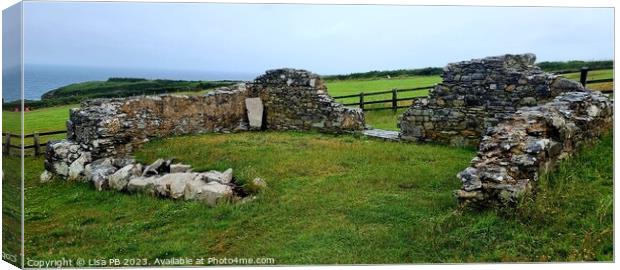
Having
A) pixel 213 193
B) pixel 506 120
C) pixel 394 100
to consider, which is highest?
pixel 394 100

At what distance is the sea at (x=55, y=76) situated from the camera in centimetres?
807

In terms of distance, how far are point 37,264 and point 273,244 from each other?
2.98 metres

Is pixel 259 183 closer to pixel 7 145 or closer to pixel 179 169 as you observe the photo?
pixel 179 169

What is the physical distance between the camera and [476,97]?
12523 millimetres

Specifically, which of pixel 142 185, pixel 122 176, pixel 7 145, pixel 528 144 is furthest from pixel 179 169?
pixel 528 144

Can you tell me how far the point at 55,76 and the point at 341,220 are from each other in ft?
14.4

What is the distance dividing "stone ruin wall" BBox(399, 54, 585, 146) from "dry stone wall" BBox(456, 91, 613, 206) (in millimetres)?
1489

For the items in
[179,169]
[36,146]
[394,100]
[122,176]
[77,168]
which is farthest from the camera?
[394,100]

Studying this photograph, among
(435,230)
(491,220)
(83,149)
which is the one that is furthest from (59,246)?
(491,220)

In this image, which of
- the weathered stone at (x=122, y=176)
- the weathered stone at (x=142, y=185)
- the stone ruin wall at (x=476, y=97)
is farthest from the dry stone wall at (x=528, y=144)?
the weathered stone at (x=122, y=176)

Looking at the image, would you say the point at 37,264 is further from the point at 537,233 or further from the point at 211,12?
the point at 537,233

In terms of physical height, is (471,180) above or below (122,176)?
above

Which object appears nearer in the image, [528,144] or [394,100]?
[528,144]

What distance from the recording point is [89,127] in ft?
38.4
